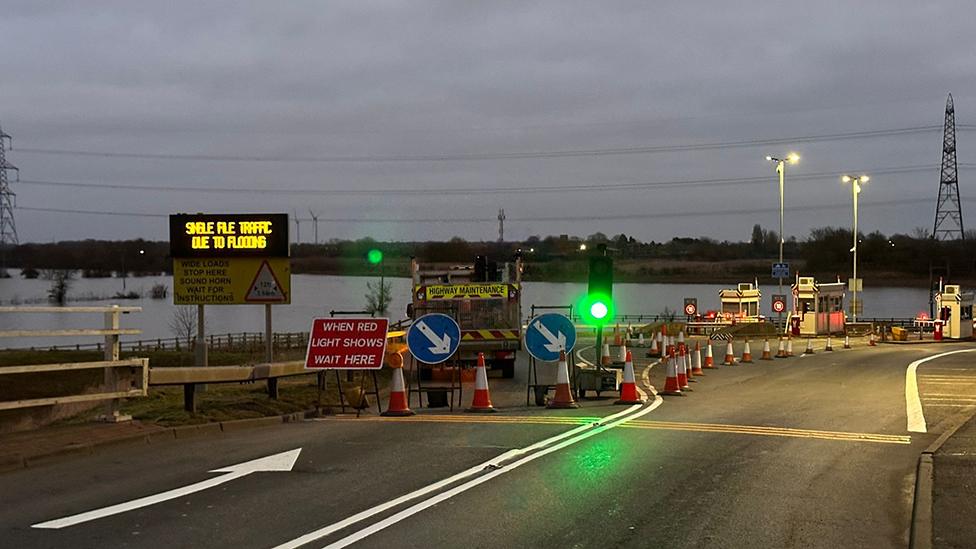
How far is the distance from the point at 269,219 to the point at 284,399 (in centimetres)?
486

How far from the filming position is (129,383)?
497 inches

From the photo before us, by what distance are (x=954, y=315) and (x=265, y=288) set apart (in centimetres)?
4150

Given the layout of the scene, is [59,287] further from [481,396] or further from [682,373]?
[481,396]

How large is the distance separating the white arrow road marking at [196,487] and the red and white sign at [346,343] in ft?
12.6

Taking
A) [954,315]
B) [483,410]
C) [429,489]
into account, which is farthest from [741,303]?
[429,489]

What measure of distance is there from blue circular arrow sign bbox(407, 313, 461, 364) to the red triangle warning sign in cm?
502

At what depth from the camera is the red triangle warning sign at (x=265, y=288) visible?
20.0 metres

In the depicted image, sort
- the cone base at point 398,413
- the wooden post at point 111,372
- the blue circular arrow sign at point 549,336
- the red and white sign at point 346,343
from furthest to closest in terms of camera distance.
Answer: the blue circular arrow sign at point 549,336 < the red and white sign at point 346,343 < the cone base at point 398,413 < the wooden post at point 111,372

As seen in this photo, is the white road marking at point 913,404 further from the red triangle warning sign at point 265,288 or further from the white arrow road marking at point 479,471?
the red triangle warning sign at point 265,288

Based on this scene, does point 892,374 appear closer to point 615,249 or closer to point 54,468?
point 615,249

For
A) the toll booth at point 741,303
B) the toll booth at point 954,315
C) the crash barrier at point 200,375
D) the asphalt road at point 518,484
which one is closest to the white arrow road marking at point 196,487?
the asphalt road at point 518,484

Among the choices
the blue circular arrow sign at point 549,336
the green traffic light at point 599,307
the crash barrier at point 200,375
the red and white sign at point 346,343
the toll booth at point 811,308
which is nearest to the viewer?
the crash barrier at point 200,375

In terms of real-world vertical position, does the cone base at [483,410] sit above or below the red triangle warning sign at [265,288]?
below

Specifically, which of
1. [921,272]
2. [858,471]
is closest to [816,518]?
[858,471]
